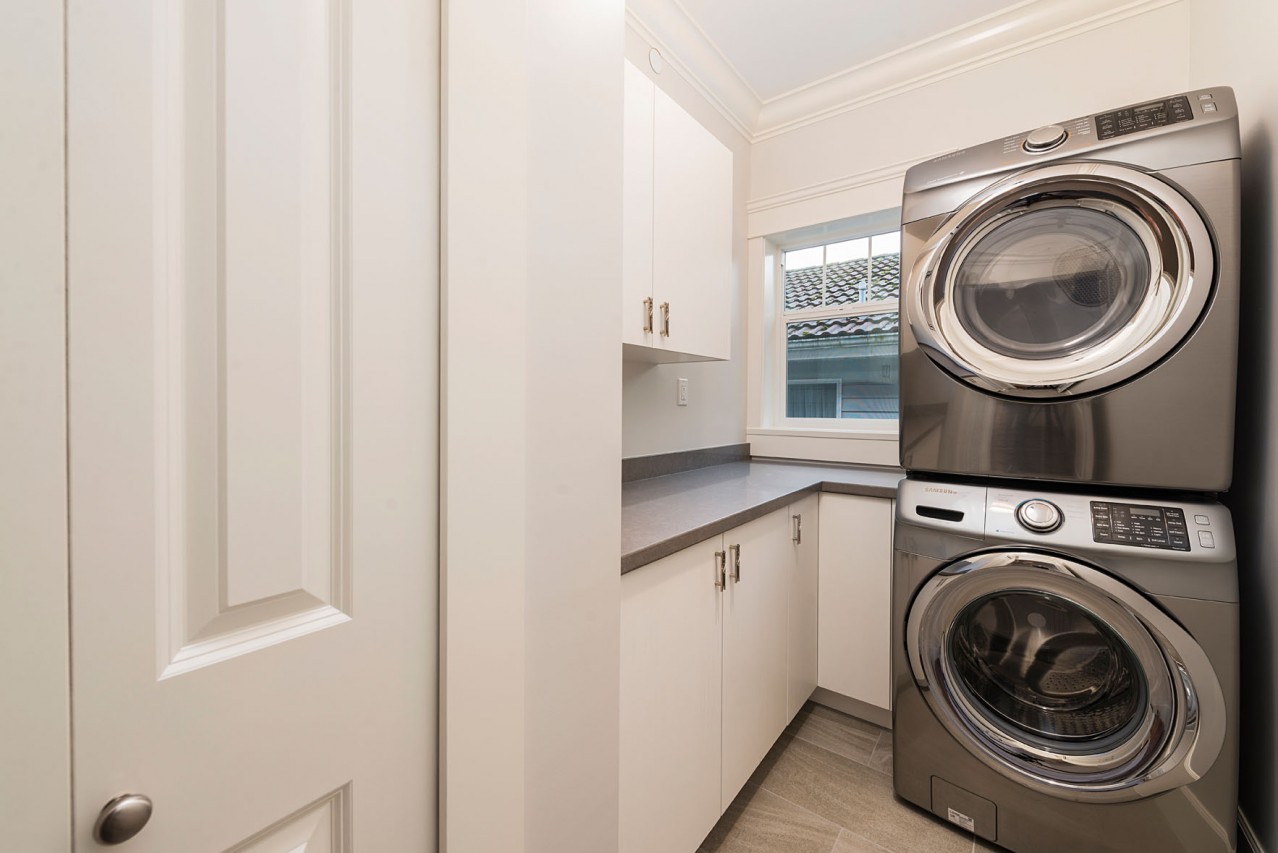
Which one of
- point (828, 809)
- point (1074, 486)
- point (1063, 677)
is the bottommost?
point (828, 809)

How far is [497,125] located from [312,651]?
609 mm

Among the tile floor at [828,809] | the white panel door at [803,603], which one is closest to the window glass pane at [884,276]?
the white panel door at [803,603]

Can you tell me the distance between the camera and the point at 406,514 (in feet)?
1.82

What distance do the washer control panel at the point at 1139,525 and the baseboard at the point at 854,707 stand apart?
41.9 inches

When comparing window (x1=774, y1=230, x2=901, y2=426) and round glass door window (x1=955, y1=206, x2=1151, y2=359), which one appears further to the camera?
window (x1=774, y1=230, x2=901, y2=426)

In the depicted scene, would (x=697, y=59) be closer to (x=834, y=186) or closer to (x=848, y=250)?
(x=834, y=186)

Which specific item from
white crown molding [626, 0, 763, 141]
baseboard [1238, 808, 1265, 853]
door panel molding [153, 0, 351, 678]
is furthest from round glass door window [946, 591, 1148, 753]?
white crown molding [626, 0, 763, 141]

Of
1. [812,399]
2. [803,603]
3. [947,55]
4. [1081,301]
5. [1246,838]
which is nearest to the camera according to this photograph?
[1246,838]

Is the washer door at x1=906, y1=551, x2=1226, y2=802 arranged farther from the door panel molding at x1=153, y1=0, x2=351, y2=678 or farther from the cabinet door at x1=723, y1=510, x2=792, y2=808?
the door panel molding at x1=153, y1=0, x2=351, y2=678

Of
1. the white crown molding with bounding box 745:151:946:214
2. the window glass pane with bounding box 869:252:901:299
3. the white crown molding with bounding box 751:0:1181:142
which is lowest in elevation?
the window glass pane with bounding box 869:252:901:299

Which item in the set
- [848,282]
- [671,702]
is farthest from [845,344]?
[671,702]

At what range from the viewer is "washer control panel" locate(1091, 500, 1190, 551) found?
1.15 m

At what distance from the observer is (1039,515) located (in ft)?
4.24

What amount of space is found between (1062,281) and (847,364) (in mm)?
1274
